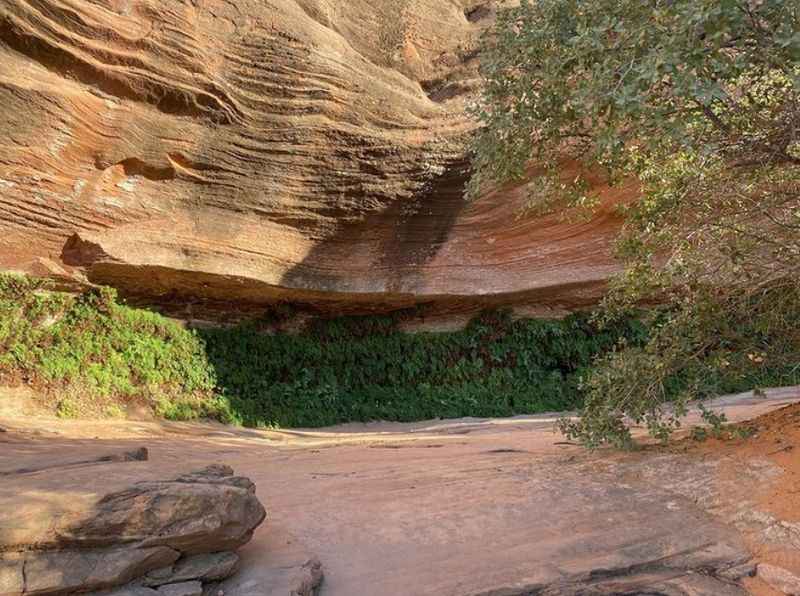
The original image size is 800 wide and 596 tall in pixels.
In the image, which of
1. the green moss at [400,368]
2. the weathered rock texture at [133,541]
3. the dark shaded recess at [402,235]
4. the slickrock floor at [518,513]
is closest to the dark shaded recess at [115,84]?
the dark shaded recess at [402,235]

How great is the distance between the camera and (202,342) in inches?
477

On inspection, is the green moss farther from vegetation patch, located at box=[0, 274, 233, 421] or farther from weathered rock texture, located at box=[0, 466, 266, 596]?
weathered rock texture, located at box=[0, 466, 266, 596]

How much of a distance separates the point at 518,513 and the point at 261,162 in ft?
26.3

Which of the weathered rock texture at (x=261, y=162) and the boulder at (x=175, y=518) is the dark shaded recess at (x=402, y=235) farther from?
the boulder at (x=175, y=518)

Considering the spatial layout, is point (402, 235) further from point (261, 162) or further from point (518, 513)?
point (518, 513)

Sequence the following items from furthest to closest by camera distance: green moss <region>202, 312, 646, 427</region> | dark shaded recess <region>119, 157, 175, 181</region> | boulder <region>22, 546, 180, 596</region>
A: green moss <region>202, 312, 646, 427</region>, dark shaded recess <region>119, 157, 175, 181</region>, boulder <region>22, 546, 180, 596</region>

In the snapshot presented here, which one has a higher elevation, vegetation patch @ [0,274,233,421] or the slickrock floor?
vegetation patch @ [0,274,233,421]

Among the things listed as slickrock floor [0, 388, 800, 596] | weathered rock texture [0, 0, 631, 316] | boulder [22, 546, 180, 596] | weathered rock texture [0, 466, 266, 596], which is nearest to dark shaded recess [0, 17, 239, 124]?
weathered rock texture [0, 0, 631, 316]

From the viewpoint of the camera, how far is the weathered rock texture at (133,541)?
9.46 feet

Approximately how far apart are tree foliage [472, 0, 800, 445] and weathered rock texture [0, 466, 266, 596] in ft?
10.6

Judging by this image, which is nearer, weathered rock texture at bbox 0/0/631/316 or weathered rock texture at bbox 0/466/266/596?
weathered rock texture at bbox 0/466/266/596

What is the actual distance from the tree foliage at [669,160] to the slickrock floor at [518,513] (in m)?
0.69

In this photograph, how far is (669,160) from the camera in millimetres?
5680

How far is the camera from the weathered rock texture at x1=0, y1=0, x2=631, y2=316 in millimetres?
9086
